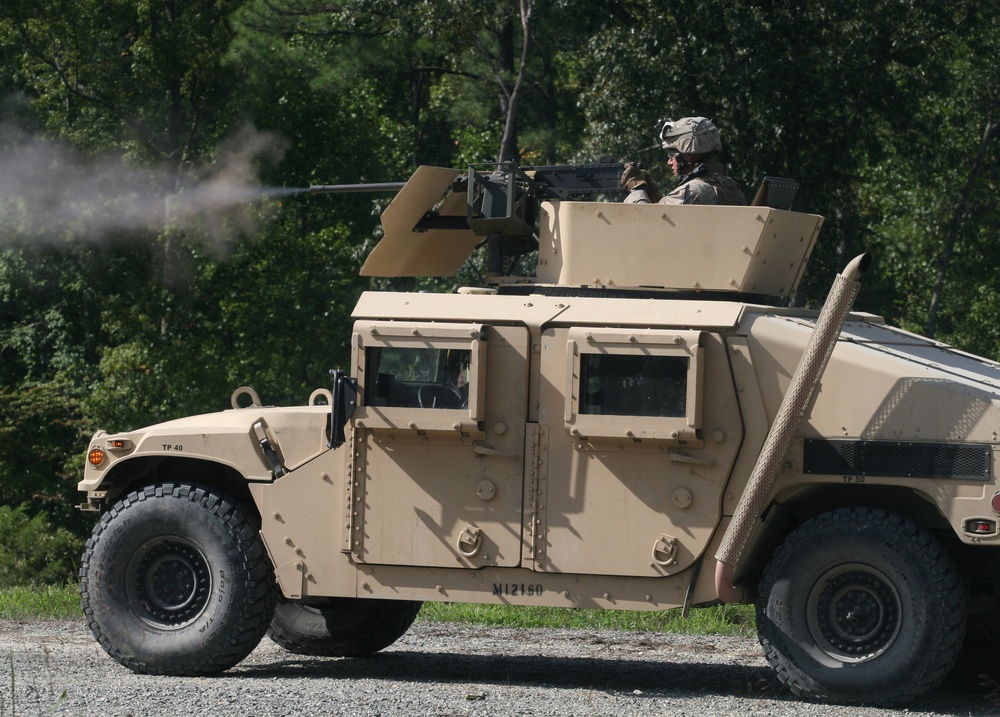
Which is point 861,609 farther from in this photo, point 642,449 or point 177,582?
point 177,582

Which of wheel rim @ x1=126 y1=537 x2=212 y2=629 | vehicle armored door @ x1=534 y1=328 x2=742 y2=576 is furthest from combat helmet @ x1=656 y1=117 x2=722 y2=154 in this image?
wheel rim @ x1=126 y1=537 x2=212 y2=629

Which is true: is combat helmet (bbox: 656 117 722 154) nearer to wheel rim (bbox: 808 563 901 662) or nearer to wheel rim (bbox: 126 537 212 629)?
wheel rim (bbox: 808 563 901 662)

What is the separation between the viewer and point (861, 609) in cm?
770

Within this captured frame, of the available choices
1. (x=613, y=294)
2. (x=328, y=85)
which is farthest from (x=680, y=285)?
(x=328, y=85)

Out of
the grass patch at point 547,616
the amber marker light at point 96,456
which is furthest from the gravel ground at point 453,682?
the amber marker light at point 96,456

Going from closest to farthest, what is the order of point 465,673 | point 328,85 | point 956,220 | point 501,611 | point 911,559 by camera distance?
point 911,559 → point 465,673 → point 501,611 → point 956,220 → point 328,85

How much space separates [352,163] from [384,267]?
61.8 ft

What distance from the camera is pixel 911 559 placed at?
7562 mm

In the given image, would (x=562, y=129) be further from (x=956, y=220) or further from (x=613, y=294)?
(x=613, y=294)

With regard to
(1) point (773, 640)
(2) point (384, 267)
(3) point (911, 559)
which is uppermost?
(2) point (384, 267)

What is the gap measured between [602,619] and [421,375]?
433 centimetres

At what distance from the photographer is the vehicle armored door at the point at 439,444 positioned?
26.7 feet

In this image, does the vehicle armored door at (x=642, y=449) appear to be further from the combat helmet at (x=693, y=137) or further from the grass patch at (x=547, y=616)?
the grass patch at (x=547, y=616)

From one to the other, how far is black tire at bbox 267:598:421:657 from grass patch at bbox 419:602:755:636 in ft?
6.65
